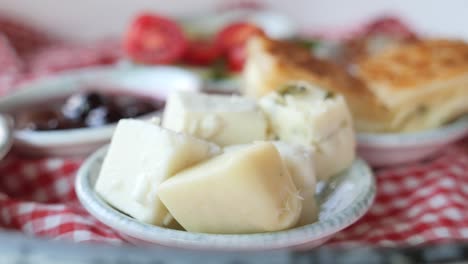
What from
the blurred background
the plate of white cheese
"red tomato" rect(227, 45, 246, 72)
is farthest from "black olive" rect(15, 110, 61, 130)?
the blurred background

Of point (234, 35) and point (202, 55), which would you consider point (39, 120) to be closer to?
point (202, 55)

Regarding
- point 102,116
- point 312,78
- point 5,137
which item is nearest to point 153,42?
point 102,116

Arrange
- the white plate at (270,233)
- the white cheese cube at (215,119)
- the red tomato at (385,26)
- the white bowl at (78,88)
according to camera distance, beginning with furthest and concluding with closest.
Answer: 1. the red tomato at (385,26)
2. the white bowl at (78,88)
3. the white cheese cube at (215,119)
4. the white plate at (270,233)

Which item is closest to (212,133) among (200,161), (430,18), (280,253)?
(200,161)

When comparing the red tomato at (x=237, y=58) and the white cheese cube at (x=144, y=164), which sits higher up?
the white cheese cube at (x=144, y=164)

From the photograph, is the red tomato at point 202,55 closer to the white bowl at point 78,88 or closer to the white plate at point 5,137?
the white bowl at point 78,88

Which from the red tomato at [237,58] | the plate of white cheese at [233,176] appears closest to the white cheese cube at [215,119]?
the plate of white cheese at [233,176]

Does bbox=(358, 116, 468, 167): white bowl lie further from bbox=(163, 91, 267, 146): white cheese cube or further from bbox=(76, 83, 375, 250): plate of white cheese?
bbox=(163, 91, 267, 146): white cheese cube

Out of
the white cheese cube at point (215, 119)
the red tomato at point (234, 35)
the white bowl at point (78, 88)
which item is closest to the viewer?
the white cheese cube at point (215, 119)

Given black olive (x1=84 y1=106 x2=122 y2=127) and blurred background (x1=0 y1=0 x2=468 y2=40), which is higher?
black olive (x1=84 y1=106 x2=122 y2=127)
